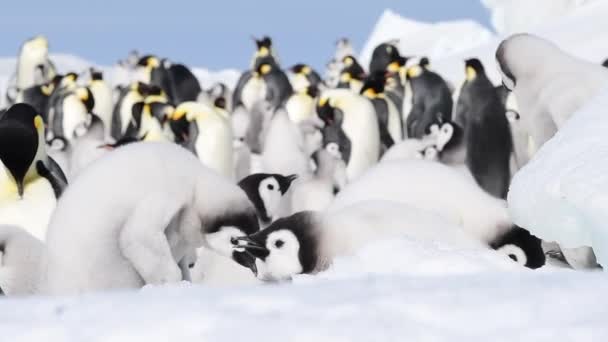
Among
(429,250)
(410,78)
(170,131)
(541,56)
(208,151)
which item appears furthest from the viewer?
(410,78)

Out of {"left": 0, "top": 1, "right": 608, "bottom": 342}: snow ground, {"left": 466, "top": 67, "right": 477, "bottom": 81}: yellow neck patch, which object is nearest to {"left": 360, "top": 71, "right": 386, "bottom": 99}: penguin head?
{"left": 466, "top": 67, "right": 477, "bottom": 81}: yellow neck patch

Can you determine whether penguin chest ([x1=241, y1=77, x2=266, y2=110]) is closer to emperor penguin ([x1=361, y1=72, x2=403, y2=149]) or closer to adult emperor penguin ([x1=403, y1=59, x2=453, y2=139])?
emperor penguin ([x1=361, y1=72, x2=403, y2=149])

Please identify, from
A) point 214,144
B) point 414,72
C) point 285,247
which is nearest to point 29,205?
point 285,247

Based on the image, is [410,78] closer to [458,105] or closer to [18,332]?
[458,105]

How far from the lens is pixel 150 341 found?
4.06 feet

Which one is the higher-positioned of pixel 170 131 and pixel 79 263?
pixel 79 263

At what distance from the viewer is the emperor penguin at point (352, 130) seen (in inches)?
366

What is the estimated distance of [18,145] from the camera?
14.4ft

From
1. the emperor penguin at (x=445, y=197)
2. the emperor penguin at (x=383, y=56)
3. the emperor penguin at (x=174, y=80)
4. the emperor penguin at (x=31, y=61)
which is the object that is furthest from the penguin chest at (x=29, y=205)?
the emperor penguin at (x=31, y=61)

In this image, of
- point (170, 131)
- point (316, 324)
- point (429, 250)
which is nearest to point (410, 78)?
point (170, 131)

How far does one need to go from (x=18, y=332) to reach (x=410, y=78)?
1127cm

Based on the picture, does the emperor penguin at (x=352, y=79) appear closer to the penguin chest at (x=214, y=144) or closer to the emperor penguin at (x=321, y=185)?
the penguin chest at (x=214, y=144)

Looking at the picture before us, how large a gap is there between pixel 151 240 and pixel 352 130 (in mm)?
6067

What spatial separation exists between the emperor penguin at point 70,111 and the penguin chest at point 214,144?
5952 mm
